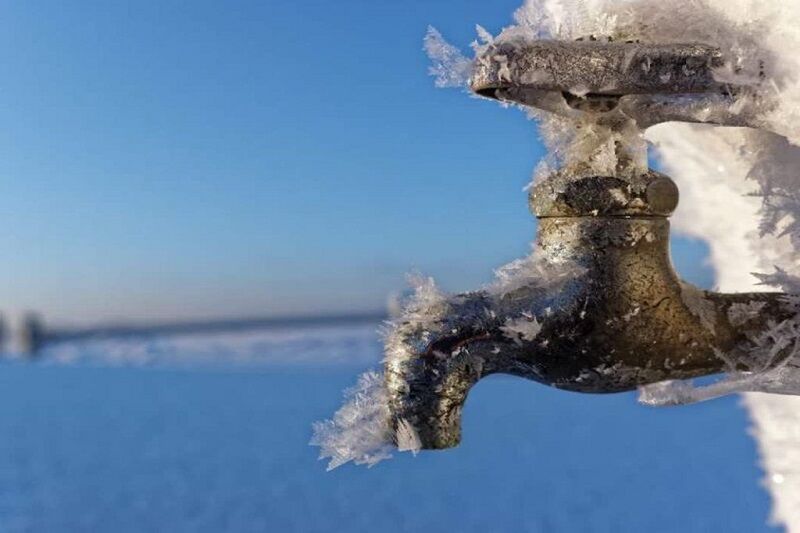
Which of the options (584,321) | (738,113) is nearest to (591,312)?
(584,321)

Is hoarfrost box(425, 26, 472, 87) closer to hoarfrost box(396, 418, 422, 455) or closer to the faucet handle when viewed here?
the faucet handle

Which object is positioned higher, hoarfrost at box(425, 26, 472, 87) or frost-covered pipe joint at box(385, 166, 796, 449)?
hoarfrost at box(425, 26, 472, 87)

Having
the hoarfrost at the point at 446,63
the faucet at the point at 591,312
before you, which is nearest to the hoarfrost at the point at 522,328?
the faucet at the point at 591,312

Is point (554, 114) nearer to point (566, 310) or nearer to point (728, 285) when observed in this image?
point (566, 310)

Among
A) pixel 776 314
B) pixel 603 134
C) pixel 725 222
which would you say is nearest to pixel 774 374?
pixel 776 314

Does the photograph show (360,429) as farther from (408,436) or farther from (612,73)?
(612,73)

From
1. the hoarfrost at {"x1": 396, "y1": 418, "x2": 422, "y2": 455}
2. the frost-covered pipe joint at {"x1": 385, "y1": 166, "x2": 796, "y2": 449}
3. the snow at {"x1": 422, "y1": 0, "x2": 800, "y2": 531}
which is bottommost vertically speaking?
the hoarfrost at {"x1": 396, "y1": 418, "x2": 422, "y2": 455}

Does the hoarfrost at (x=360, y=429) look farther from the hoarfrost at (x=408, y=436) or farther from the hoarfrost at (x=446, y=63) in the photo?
the hoarfrost at (x=446, y=63)

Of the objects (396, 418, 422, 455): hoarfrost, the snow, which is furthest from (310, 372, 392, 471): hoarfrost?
the snow
